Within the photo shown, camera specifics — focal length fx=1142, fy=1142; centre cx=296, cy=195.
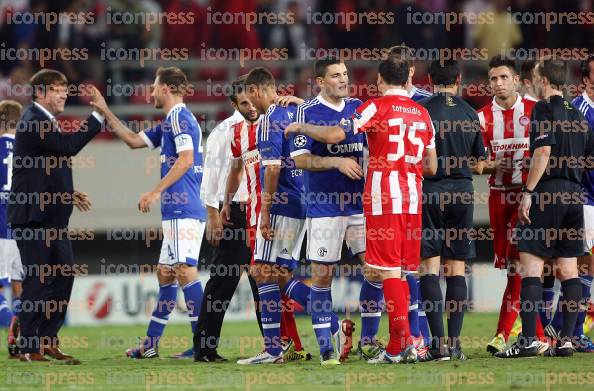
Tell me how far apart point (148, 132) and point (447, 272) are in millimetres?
3023

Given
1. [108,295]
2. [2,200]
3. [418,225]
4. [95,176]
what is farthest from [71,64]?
[418,225]

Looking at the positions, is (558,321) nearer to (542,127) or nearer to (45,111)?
(542,127)

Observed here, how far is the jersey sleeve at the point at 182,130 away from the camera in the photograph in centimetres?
1016

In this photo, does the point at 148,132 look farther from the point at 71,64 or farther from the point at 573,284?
the point at 71,64

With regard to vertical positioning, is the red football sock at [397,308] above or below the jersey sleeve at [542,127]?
below

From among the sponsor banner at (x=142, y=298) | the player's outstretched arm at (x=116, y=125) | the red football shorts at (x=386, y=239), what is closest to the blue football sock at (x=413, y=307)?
the red football shorts at (x=386, y=239)

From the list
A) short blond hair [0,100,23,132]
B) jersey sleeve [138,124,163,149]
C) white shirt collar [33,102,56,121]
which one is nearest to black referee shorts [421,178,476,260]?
jersey sleeve [138,124,163,149]

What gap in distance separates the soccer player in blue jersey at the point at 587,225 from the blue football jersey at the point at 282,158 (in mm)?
2648

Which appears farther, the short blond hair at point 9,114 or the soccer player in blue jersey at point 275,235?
the short blond hair at point 9,114

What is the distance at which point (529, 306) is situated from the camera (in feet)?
31.2

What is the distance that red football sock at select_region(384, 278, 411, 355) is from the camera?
891cm

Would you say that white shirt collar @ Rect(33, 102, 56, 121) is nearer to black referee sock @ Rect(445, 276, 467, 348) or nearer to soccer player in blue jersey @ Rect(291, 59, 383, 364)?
soccer player in blue jersey @ Rect(291, 59, 383, 364)

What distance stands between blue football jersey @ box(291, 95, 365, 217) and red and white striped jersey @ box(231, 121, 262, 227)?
2.24 feet

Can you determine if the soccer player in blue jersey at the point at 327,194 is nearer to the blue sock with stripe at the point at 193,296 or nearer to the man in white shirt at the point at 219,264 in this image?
the man in white shirt at the point at 219,264
